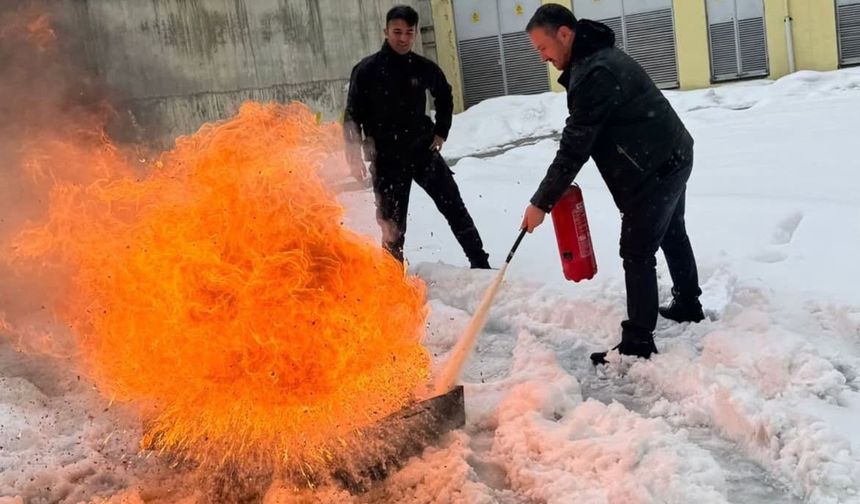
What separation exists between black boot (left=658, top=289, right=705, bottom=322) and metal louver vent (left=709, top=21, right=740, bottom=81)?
12.6 m

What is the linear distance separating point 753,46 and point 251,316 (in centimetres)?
1516

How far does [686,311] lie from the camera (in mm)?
4766

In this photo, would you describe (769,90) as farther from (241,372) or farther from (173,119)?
(241,372)

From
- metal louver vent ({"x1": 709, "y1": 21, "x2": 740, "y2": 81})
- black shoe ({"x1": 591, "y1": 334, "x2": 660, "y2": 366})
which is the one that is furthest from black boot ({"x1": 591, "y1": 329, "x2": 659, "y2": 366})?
metal louver vent ({"x1": 709, "y1": 21, "x2": 740, "y2": 81})

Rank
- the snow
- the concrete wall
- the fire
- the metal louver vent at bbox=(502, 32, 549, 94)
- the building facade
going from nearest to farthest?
the snow, the fire, the concrete wall, the building facade, the metal louver vent at bbox=(502, 32, 549, 94)

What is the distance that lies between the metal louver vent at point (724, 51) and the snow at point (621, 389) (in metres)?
8.84

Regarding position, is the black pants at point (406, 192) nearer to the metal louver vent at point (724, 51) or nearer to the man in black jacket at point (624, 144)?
the man in black jacket at point (624, 144)

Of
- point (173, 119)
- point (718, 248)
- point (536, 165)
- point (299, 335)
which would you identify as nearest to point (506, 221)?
point (718, 248)

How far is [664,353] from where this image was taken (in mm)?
4293

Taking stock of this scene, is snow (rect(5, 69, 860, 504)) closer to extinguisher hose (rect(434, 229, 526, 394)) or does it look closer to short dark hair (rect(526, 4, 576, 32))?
extinguisher hose (rect(434, 229, 526, 394))

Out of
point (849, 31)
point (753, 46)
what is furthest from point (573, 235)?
point (849, 31)

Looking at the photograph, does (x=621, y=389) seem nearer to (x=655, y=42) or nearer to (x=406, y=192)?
(x=406, y=192)

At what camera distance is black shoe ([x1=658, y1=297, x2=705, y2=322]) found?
474 centimetres

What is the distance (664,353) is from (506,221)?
367 centimetres
